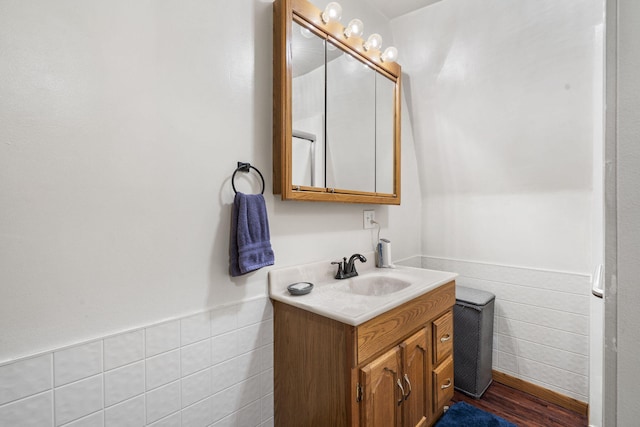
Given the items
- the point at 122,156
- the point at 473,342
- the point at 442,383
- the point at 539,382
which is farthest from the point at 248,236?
the point at 539,382

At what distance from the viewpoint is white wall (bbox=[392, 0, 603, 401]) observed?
166cm

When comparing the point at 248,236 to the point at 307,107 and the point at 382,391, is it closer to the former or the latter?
the point at 307,107

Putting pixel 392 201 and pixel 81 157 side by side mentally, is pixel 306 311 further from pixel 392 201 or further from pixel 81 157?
pixel 392 201

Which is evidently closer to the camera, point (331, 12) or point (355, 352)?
point (355, 352)

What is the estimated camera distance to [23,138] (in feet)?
2.54

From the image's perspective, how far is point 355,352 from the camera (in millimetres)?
1055

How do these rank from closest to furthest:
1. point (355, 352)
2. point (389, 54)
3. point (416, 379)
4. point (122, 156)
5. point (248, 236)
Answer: point (122, 156) < point (355, 352) < point (248, 236) < point (416, 379) < point (389, 54)

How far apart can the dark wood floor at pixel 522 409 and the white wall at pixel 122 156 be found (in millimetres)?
1713

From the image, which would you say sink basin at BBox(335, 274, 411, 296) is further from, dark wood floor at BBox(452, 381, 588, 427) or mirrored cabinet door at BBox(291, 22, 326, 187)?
dark wood floor at BBox(452, 381, 588, 427)

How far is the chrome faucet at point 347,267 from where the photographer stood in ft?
5.37

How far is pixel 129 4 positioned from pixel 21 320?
1.00 meters

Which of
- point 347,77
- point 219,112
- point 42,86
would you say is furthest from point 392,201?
point 42,86

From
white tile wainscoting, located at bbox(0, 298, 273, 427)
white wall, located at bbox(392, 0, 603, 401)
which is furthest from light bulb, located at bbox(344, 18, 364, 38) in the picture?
white tile wainscoting, located at bbox(0, 298, 273, 427)

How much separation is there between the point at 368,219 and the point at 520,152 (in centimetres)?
111
